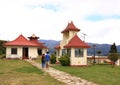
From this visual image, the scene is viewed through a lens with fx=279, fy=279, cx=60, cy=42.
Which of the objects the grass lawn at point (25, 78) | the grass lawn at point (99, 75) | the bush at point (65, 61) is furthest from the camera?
the bush at point (65, 61)

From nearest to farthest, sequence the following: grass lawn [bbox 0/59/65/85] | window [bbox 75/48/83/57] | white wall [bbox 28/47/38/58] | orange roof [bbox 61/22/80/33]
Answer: grass lawn [bbox 0/59/65/85] → window [bbox 75/48/83/57] → orange roof [bbox 61/22/80/33] → white wall [bbox 28/47/38/58]

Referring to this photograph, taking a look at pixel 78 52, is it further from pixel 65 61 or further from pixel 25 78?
pixel 25 78

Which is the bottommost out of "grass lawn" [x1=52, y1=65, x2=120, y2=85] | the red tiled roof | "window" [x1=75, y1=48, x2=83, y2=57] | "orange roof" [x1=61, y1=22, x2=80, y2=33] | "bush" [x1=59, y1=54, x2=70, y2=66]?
"grass lawn" [x1=52, y1=65, x2=120, y2=85]

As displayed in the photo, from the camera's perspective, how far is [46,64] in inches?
1118

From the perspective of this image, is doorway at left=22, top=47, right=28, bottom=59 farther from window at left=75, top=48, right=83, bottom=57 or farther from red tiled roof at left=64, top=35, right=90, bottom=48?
window at left=75, top=48, right=83, bottom=57

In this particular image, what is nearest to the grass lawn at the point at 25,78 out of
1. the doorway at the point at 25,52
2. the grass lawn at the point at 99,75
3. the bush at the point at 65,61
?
the grass lawn at the point at 99,75

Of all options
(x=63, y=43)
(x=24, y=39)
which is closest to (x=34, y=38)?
(x=24, y=39)

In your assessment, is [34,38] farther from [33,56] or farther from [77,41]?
[77,41]

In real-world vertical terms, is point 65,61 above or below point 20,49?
below

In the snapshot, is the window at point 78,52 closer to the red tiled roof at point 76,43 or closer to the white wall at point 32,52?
the red tiled roof at point 76,43

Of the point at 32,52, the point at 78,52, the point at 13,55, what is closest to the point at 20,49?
the point at 13,55

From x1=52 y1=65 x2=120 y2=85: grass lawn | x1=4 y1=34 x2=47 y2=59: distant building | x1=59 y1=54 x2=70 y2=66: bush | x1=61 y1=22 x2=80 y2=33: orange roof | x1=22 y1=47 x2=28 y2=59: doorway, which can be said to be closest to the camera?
A: x1=52 y1=65 x2=120 y2=85: grass lawn

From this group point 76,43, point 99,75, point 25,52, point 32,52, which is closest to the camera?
point 99,75

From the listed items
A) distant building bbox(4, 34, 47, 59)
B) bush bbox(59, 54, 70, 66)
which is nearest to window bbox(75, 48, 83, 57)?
bush bbox(59, 54, 70, 66)
